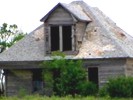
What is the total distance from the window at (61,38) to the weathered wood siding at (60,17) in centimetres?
39

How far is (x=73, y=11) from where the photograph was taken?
4181 cm

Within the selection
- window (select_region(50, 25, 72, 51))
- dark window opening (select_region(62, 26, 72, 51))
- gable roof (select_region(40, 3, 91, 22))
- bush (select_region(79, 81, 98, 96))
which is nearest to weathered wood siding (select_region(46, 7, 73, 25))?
gable roof (select_region(40, 3, 91, 22))

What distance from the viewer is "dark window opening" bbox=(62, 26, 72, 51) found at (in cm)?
4184

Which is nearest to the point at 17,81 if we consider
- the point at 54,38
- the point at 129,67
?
the point at 54,38

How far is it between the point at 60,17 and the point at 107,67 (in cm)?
446

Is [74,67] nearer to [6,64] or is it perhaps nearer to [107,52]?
[107,52]

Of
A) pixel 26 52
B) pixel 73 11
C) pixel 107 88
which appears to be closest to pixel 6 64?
pixel 26 52

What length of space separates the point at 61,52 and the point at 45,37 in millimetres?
1927

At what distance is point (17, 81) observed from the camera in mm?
43062

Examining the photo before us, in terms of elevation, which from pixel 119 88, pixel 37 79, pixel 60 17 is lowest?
pixel 119 88

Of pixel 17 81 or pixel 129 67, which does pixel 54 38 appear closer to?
pixel 17 81

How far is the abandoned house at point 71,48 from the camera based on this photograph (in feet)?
132

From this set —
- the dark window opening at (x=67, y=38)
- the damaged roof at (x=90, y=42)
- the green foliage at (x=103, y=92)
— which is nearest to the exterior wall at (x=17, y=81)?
the damaged roof at (x=90, y=42)

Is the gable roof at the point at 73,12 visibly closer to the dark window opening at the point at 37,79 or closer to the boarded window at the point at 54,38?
the boarded window at the point at 54,38
